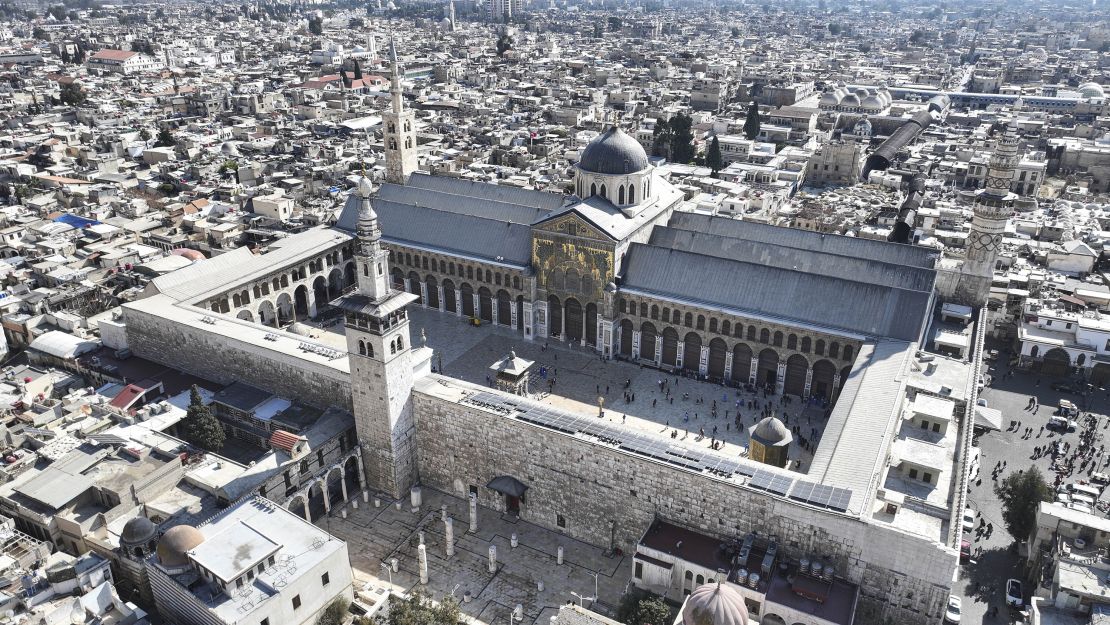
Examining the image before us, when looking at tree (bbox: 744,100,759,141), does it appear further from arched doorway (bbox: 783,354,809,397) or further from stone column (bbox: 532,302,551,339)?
arched doorway (bbox: 783,354,809,397)

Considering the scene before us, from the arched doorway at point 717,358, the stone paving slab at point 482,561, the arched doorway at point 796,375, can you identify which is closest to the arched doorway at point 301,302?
the stone paving slab at point 482,561

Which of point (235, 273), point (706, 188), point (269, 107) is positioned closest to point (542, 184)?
point (706, 188)

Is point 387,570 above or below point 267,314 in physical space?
below

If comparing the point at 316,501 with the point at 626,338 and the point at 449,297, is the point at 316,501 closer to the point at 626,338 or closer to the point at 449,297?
the point at 626,338

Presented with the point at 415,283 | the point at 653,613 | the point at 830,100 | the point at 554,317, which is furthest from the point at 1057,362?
the point at 830,100

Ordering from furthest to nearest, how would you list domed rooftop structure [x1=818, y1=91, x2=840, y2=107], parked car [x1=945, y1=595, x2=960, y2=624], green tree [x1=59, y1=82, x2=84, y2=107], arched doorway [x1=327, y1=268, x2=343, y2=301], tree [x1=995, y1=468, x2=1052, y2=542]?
green tree [x1=59, y1=82, x2=84, y2=107]
domed rooftop structure [x1=818, y1=91, x2=840, y2=107]
arched doorway [x1=327, y1=268, x2=343, y2=301]
tree [x1=995, y1=468, x2=1052, y2=542]
parked car [x1=945, y1=595, x2=960, y2=624]

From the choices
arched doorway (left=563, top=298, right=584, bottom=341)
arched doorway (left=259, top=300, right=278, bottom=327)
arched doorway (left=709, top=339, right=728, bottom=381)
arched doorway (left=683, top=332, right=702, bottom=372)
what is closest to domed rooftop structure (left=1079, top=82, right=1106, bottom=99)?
arched doorway (left=709, top=339, right=728, bottom=381)
